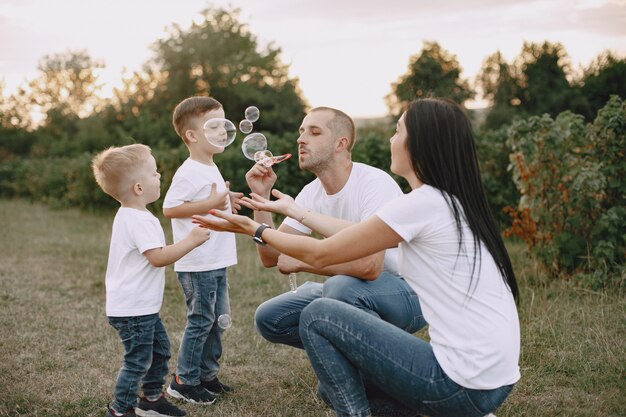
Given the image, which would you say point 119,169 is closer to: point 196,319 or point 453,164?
point 196,319

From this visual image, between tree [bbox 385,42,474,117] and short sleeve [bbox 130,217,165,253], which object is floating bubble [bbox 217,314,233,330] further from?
tree [bbox 385,42,474,117]

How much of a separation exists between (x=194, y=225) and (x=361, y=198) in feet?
3.41

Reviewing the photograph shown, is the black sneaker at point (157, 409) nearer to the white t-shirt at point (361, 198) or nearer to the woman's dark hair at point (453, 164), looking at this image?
the white t-shirt at point (361, 198)

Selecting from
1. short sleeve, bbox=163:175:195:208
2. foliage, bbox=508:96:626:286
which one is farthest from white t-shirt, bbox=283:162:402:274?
foliage, bbox=508:96:626:286

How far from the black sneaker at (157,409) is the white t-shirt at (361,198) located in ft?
4.15

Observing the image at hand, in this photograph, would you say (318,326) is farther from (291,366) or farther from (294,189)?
(294,189)

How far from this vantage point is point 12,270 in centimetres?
751

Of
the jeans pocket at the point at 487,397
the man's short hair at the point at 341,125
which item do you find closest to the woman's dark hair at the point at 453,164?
the jeans pocket at the point at 487,397

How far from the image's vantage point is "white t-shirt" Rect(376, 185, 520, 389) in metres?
2.41

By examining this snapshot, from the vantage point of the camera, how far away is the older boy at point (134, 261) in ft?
10.3

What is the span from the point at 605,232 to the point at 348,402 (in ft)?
13.0

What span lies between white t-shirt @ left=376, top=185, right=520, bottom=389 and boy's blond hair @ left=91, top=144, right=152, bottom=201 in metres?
1.47

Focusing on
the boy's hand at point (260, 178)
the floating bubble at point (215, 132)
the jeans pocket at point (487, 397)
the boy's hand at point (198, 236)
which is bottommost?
the jeans pocket at point (487, 397)

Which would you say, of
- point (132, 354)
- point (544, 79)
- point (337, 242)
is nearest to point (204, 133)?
point (132, 354)
